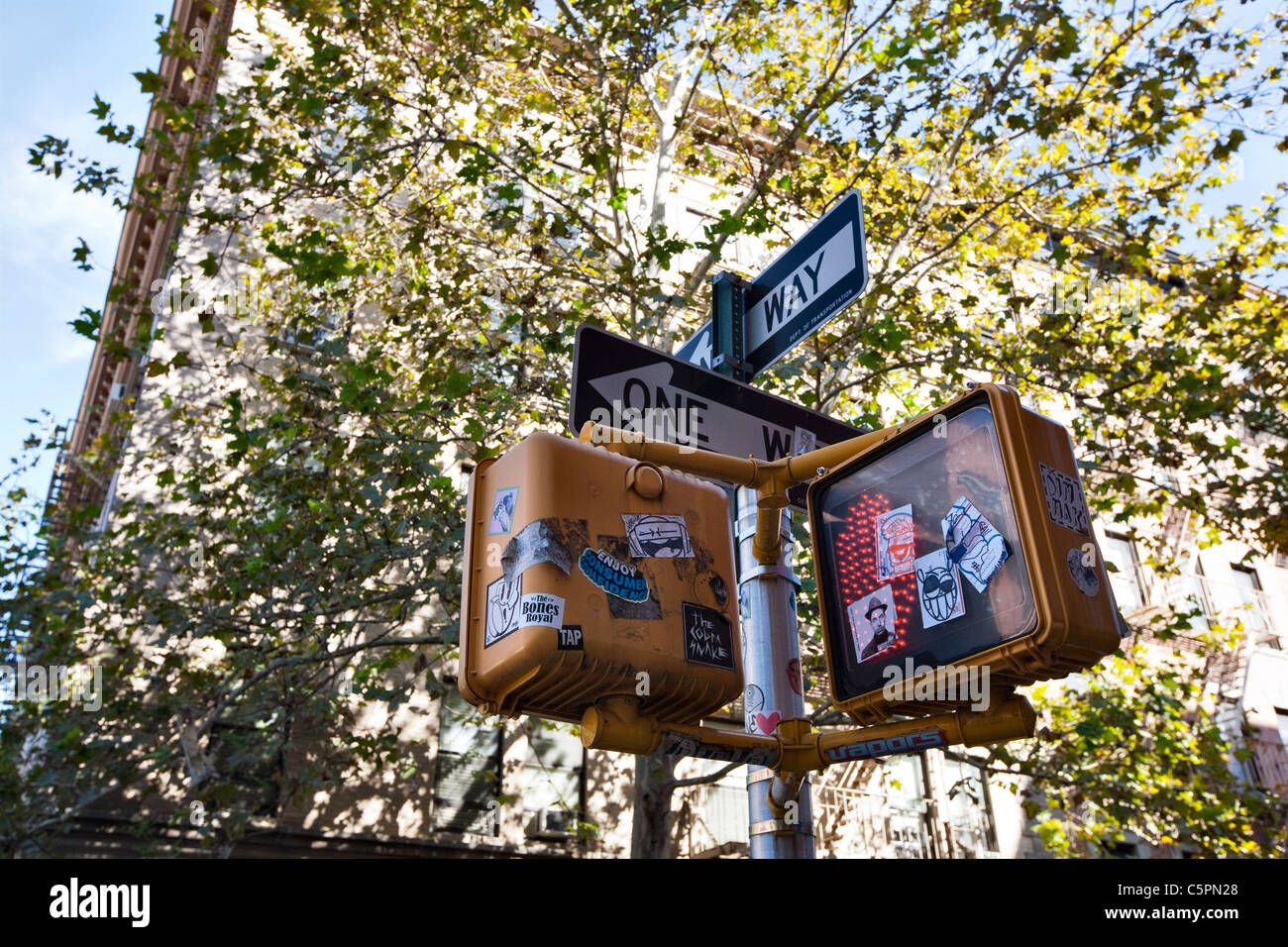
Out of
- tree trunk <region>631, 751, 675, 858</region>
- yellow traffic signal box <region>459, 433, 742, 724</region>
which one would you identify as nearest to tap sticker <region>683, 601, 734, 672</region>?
yellow traffic signal box <region>459, 433, 742, 724</region>

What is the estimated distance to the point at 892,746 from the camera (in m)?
2.08

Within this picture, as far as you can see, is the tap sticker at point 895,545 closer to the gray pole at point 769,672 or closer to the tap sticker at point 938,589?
the tap sticker at point 938,589

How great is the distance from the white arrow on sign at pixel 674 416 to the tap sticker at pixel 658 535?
1.14 metres

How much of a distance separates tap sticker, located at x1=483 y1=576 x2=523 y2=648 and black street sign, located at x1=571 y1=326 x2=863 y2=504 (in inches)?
54.2

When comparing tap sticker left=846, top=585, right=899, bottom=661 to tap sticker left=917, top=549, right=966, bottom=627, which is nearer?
tap sticker left=917, top=549, right=966, bottom=627

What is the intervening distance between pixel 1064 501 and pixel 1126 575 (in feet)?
75.2

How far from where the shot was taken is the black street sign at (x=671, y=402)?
10.9 ft

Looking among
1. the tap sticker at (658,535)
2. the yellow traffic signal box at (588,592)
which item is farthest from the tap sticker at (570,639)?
the tap sticker at (658,535)

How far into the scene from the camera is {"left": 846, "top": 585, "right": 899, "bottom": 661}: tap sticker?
2112 millimetres

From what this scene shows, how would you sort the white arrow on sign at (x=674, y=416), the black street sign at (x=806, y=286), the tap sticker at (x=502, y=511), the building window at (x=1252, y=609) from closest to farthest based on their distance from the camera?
1. the tap sticker at (x=502, y=511)
2. the white arrow on sign at (x=674, y=416)
3. the black street sign at (x=806, y=286)
4. the building window at (x=1252, y=609)

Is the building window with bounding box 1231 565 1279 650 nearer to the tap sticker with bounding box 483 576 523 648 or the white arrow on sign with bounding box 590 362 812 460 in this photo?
the white arrow on sign with bounding box 590 362 812 460
